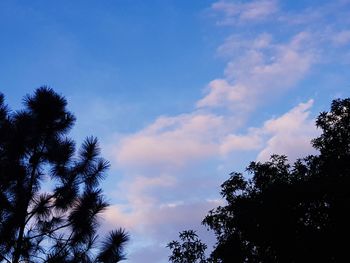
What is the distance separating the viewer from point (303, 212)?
60.5ft

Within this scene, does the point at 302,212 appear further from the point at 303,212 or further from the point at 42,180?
the point at 42,180

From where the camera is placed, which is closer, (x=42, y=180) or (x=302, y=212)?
(x=42, y=180)

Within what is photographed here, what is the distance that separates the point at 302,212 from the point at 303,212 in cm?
6

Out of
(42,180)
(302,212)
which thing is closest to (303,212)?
(302,212)

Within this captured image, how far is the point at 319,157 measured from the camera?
20.1 m

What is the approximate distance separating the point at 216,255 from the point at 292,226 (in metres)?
4.29

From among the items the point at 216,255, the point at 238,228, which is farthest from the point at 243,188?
the point at 216,255

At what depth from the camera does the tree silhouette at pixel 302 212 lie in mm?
17172

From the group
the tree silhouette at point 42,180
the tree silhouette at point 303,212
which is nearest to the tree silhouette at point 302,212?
the tree silhouette at point 303,212

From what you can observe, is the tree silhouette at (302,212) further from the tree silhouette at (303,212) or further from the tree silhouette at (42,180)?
the tree silhouette at (42,180)

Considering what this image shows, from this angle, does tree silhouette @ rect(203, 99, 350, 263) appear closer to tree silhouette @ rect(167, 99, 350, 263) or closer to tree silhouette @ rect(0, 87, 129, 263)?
tree silhouette @ rect(167, 99, 350, 263)

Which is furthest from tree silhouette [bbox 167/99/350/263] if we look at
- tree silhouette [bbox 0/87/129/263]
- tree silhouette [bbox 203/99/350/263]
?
tree silhouette [bbox 0/87/129/263]

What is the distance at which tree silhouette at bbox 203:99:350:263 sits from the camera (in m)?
17.2

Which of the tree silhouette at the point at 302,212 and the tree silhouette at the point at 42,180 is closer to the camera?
the tree silhouette at the point at 42,180
